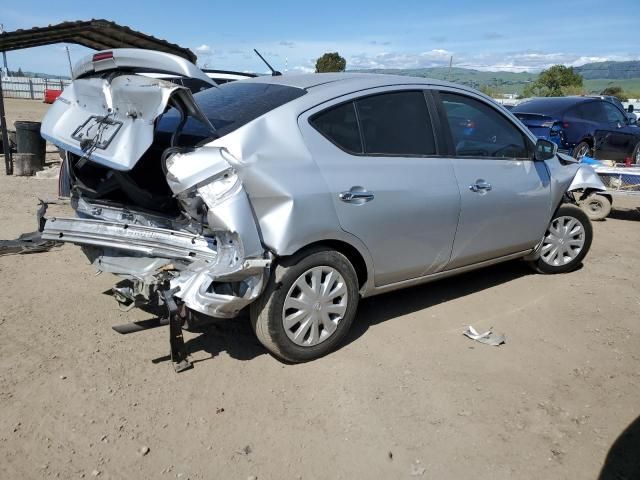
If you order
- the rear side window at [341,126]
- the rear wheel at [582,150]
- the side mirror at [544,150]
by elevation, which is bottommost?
the rear wheel at [582,150]

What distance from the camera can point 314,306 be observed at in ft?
11.6

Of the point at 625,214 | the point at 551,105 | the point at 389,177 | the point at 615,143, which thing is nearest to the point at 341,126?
the point at 389,177

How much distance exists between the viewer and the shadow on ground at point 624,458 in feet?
8.98

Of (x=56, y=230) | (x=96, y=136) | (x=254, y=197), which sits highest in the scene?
(x=96, y=136)

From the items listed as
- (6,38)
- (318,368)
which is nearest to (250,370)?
(318,368)

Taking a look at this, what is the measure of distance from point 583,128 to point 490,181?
9.04 m

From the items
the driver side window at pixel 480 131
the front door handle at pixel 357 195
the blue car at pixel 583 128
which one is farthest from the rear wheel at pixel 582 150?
the front door handle at pixel 357 195

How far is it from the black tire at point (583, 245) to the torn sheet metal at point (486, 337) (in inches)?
62.4

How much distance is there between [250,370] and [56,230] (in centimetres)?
156

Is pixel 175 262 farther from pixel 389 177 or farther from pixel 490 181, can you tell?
pixel 490 181

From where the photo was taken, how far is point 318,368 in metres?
3.60

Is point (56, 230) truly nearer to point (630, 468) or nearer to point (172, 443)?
point (172, 443)

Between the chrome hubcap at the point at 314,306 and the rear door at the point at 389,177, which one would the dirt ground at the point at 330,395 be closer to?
the chrome hubcap at the point at 314,306

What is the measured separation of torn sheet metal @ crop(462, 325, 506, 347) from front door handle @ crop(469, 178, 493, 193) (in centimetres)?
109
